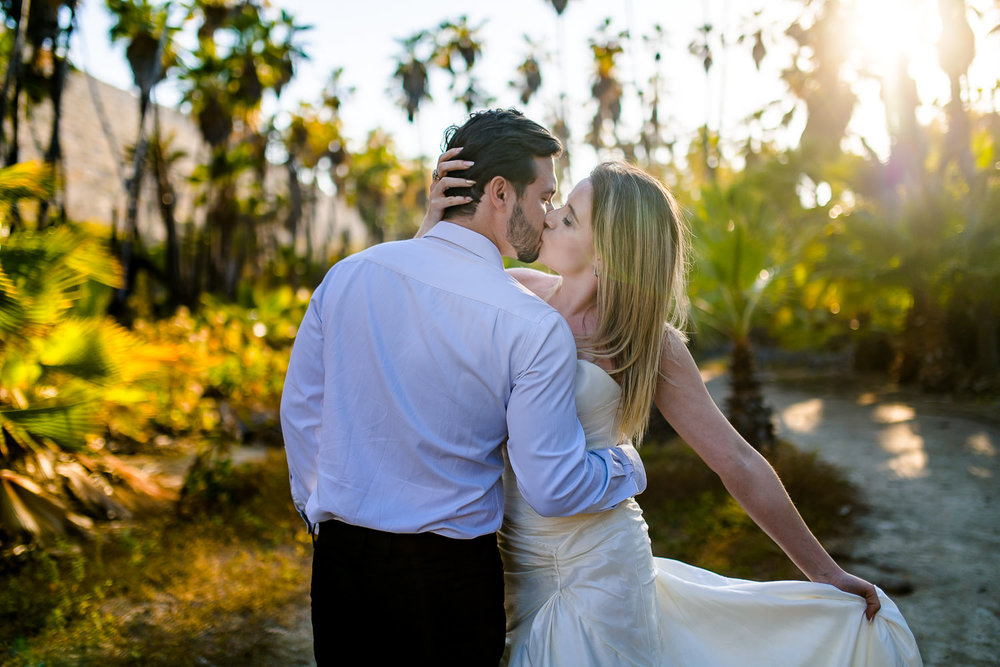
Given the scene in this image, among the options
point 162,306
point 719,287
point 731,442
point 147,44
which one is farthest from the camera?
Result: point 162,306

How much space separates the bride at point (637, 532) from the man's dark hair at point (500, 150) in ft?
0.11

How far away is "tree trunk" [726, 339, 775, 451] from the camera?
8.39 meters

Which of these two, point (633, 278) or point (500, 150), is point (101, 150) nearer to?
point (500, 150)

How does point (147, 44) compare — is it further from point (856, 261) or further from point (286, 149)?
point (856, 261)

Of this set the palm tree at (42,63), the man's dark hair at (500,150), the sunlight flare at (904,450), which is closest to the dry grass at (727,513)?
the sunlight flare at (904,450)

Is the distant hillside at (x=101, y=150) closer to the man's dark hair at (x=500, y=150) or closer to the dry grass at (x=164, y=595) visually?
the dry grass at (x=164, y=595)

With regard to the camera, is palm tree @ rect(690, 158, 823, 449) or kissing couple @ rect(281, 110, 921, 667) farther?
palm tree @ rect(690, 158, 823, 449)

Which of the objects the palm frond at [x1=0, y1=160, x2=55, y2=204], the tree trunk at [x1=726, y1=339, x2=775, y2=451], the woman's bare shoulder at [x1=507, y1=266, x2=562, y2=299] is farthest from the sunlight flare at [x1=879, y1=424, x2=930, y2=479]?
the palm frond at [x1=0, y1=160, x2=55, y2=204]

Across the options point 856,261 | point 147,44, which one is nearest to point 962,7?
point 856,261

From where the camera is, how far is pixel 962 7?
1293cm

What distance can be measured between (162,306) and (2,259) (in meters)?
15.8

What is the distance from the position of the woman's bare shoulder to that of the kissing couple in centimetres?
21

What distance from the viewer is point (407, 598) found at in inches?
71.4

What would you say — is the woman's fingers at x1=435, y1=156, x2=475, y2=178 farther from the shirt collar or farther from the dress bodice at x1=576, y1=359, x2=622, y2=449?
the dress bodice at x1=576, y1=359, x2=622, y2=449
